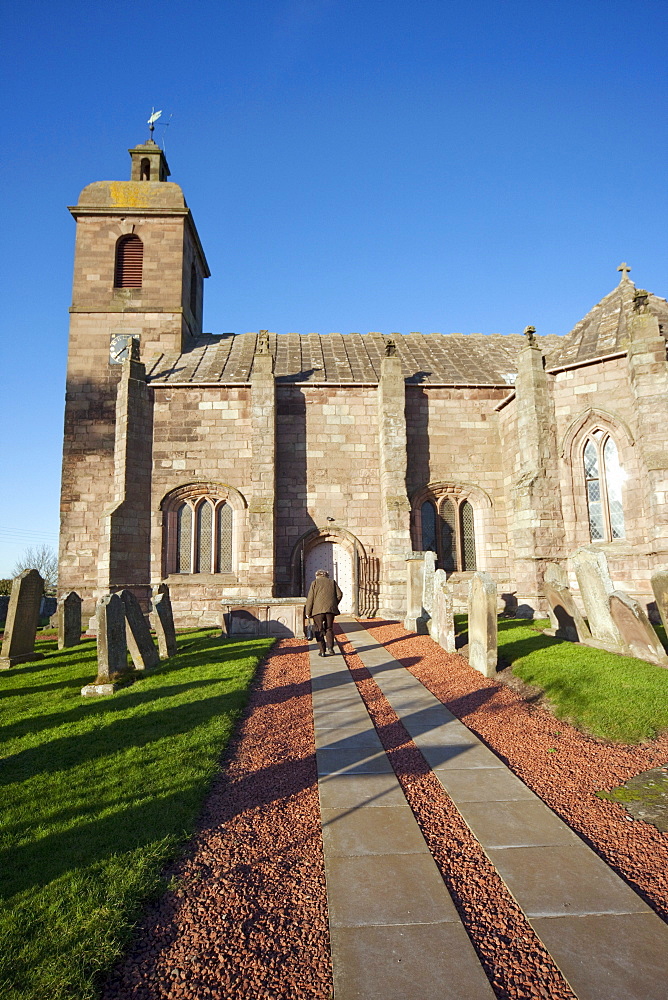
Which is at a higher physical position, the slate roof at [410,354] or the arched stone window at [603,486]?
the slate roof at [410,354]

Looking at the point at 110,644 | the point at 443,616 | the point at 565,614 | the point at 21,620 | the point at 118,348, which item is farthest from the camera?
the point at 118,348

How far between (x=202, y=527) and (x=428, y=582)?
8.18 m

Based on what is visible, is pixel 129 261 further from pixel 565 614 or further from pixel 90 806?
pixel 90 806

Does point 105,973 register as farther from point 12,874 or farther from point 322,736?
point 322,736

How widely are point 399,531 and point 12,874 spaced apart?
14.2m

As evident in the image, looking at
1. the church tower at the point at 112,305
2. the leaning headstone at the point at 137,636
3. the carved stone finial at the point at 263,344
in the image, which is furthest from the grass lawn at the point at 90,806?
the carved stone finial at the point at 263,344

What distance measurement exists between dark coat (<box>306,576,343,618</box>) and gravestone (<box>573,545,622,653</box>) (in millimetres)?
4718

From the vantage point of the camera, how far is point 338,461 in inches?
725

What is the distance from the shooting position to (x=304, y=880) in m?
3.40

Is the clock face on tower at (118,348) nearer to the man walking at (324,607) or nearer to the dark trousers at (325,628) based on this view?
the man walking at (324,607)

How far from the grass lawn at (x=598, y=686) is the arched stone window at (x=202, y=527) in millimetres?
10333

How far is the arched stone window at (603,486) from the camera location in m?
14.9

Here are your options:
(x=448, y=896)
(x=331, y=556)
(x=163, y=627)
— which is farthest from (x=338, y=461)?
(x=448, y=896)

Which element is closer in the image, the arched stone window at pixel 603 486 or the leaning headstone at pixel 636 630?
the leaning headstone at pixel 636 630
